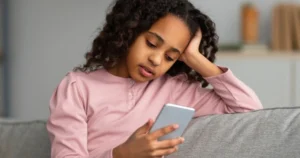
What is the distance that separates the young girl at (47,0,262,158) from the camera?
135 centimetres

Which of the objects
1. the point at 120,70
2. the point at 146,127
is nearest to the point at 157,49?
the point at 120,70

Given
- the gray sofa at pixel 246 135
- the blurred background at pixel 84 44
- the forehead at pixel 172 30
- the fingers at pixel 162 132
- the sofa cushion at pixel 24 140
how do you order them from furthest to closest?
the blurred background at pixel 84 44
the sofa cushion at pixel 24 140
the forehead at pixel 172 30
the gray sofa at pixel 246 135
the fingers at pixel 162 132

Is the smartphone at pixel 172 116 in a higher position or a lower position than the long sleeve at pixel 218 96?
higher

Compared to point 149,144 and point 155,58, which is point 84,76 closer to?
point 155,58

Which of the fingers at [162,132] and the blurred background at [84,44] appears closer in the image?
the fingers at [162,132]

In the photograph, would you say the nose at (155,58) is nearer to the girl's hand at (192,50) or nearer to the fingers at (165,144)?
the girl's hand at (192,50)

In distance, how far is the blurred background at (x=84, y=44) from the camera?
326 centimetres

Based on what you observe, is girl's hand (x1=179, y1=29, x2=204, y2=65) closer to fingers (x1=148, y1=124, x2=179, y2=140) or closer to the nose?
the nose

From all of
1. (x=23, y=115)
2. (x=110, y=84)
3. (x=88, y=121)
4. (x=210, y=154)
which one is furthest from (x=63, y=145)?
(x=23, y=115)

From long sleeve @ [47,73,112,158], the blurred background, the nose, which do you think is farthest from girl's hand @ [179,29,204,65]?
the blurred background

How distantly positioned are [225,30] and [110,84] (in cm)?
221

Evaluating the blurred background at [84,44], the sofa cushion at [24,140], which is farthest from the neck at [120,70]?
the blurred background at [84,44]

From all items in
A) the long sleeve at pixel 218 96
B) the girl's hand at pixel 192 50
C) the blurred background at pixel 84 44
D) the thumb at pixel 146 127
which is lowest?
the blurred background at pixel 84 44

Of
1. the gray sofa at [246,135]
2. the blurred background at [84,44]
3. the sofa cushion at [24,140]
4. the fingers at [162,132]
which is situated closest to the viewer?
the fingers at [162,132]
